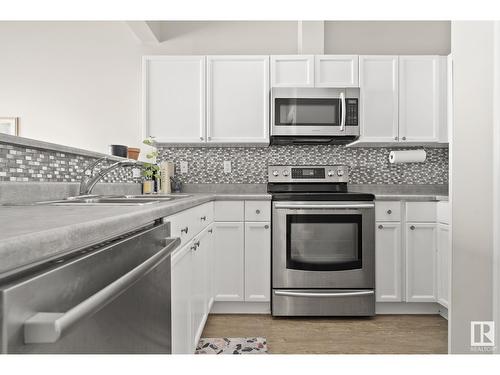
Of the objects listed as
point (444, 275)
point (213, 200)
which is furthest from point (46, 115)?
point (444, 275)

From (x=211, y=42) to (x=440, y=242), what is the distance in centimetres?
275

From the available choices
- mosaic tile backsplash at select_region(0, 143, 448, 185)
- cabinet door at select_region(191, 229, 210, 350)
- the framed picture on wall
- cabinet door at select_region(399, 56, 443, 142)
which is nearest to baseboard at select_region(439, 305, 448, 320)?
mosaic tile backsplash at select_region(0, 143, 448, 185)

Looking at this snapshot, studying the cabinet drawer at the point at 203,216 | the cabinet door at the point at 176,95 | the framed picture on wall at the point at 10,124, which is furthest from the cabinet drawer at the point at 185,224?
the framed picture on wall at the point at 10,124

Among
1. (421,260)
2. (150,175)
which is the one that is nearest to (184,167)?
(150,175)

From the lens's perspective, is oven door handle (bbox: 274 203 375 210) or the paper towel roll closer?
oven door handle (bbox: 274 203 375 210)

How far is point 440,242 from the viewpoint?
8.57 ft

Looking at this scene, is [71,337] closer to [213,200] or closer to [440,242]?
[213,200]

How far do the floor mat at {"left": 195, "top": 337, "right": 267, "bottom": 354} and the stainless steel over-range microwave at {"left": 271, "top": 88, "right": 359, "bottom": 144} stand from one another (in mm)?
1608

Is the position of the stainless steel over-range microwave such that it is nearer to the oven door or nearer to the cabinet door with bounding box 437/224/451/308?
the oven door

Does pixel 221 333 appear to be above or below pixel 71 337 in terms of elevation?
below

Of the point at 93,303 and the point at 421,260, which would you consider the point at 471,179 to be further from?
the point at 93,303

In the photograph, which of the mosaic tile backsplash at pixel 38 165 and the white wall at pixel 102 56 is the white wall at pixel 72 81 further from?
the mosaic tile backsplash at pixel 38 165

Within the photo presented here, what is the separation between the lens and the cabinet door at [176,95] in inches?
114

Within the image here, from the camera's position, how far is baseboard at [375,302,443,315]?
270 centimetres
